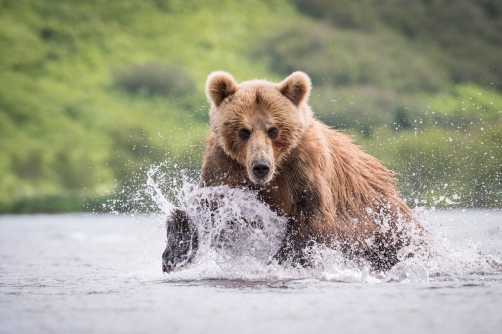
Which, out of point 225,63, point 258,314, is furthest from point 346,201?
point 225,63

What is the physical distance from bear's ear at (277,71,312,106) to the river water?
141cm

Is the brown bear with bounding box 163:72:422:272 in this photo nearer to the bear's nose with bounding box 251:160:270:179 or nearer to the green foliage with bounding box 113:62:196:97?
the bear's nose with bounding box 251:160:270:179

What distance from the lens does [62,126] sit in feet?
192

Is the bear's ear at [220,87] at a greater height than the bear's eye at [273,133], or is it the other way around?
the bear's ear at [220,87]

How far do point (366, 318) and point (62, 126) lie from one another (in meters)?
55.2

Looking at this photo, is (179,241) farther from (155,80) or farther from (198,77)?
(198,77)

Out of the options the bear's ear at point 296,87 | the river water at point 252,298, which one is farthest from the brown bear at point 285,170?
the river water at point 252,298

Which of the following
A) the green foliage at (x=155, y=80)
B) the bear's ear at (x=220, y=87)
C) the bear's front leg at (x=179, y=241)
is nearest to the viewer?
the bear's ear at (x=220, y=87)

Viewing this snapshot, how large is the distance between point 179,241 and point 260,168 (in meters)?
1.29

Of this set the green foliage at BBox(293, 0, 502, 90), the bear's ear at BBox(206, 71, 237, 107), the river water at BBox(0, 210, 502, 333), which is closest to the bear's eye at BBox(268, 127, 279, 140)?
the bear's ear at BBox(206, 71, 237, 107)

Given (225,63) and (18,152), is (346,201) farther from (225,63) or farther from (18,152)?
(225,63)

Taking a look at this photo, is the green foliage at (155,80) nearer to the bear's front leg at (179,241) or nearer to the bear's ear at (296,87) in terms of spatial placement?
the bear's front leg at (179,241)

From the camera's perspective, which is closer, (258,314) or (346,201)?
(258,314)

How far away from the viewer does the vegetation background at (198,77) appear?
33656 millimetres
